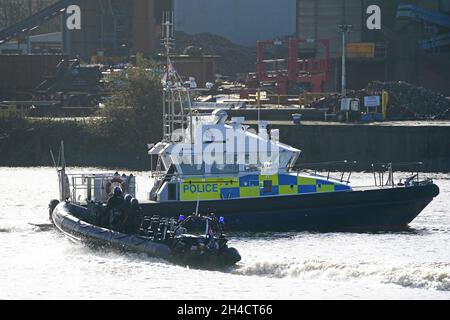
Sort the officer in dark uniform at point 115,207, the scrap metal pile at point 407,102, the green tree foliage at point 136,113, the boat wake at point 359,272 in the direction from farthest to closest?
the scrap metal pile at point 407,102 → the green tree foliage at point 136,113 → the officer in dark uniform at point 115,207 → the boat wake at point 359,272

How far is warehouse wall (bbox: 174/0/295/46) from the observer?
7825 centimetres

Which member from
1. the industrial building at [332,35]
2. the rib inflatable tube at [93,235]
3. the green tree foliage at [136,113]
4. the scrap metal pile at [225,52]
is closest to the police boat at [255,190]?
the rib inflatable tube at [93,235]

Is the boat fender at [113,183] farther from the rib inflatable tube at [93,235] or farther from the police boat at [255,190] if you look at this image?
the rib inflatable tube at [93,235]

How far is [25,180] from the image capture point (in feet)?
143

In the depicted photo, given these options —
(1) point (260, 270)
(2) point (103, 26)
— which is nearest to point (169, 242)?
(1) point (260, 270)

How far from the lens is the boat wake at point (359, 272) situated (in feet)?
78.0

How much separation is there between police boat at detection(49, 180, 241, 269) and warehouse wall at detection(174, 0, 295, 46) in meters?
48.6

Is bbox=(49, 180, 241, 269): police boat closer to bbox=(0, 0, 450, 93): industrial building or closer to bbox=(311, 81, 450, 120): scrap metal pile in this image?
bbox=(311, 81, 450, 120): scrap metal pile

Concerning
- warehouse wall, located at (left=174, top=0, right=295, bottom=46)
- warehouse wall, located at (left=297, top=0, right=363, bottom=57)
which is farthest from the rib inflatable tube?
warehouse wall, located at (left=174, top=0, right=295, bottom=46)

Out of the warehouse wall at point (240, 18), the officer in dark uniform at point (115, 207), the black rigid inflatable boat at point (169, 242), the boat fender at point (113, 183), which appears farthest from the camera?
the warehouse wall at point (240, 18)

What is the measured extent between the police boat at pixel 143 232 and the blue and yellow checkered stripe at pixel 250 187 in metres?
1.89

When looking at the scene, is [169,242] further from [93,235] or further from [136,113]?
[136,113]

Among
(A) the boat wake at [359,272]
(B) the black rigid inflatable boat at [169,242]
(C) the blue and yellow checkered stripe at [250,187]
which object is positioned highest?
(C) the blue and yellow checkered stripe at [250,187]

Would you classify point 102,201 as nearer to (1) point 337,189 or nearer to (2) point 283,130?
(1) point 337,189
